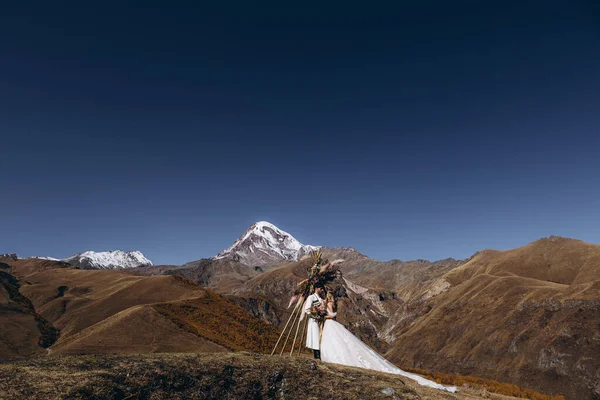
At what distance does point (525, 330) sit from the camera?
124062 mm

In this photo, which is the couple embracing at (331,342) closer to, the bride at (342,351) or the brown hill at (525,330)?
the bride at (342,351)

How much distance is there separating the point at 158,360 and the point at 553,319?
14754 centimetres

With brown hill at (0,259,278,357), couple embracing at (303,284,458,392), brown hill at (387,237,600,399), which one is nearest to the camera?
couple embracing at (303,284,458,392)

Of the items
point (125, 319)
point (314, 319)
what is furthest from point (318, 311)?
point (125, 319)

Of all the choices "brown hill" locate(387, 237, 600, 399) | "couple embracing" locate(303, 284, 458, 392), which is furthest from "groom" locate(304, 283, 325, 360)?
"brown hill" locate(387, 237, 600, 399)

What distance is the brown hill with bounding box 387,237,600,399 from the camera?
101562 millimetres

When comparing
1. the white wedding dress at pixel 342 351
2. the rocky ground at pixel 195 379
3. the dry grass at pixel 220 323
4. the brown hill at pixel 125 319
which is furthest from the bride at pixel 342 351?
the dry grass at pixel 220 323

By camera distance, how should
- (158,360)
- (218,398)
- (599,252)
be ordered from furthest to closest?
1. (599,252)
2. (158,360)
3. (218,398)

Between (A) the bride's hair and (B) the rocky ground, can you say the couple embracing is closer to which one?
(A) the bride's hair

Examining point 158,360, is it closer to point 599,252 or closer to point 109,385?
point 109,385

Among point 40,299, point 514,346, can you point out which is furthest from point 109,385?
point 514,346

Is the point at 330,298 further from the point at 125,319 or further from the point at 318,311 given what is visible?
the point at 125,319

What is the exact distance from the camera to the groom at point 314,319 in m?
19.2

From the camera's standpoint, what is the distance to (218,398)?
14.8 m
